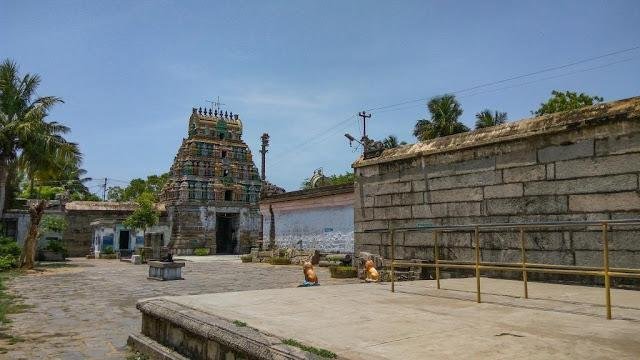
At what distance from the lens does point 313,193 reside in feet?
82.7

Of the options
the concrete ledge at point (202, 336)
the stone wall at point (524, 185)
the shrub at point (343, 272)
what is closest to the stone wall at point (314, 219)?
the shrub at point (343, 272)

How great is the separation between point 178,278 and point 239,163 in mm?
25817

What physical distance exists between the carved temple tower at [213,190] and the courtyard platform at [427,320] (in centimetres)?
3223

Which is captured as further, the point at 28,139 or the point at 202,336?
the point at 28,139

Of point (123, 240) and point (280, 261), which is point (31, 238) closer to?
point (280, 261)

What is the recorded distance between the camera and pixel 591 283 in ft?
25.0

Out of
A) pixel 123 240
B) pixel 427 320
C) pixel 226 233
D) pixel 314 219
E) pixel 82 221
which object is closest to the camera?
pixel 427 320

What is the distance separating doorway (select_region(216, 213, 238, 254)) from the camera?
4075 cm

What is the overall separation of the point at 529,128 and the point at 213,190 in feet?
111

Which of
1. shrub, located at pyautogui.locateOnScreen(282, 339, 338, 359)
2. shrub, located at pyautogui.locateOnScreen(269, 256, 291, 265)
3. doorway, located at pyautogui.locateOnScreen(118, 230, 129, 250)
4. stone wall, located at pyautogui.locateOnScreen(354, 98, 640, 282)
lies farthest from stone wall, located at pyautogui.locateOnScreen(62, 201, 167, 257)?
shrub, located at pyautogui.locateOnScreen(282, 339, 338, 359)

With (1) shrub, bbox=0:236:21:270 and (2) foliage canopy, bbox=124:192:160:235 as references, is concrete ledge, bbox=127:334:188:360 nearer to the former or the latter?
(1) shrub, bbox=0:236:21:270

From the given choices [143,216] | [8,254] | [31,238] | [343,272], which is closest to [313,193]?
[343,272]

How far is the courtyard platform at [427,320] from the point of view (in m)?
3.62

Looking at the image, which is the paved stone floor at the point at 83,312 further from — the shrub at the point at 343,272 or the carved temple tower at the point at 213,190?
the carved temple tower at the point at 213,190
